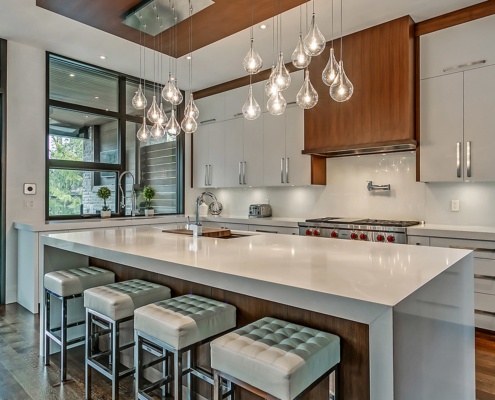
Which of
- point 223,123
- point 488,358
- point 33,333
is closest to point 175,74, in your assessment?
point 223,123

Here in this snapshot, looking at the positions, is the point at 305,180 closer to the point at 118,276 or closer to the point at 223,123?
the point at 223,123

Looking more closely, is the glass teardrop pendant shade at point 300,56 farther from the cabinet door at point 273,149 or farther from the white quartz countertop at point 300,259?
the cabinet door at point 273,149

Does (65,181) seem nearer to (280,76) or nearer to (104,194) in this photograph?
(104,194)

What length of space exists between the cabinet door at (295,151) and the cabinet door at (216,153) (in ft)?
3.91

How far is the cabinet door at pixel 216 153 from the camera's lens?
531 cm

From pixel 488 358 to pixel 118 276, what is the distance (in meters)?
2.82

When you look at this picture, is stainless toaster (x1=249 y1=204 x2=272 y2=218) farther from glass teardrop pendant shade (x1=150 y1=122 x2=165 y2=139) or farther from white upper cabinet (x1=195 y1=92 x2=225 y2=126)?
glass teardrop pendant shade (x1=150 y1=122 x2=165 y2=139)

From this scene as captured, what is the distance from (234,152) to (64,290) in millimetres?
3274

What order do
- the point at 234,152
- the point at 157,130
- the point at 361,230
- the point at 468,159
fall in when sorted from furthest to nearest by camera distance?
1. the point at 234,152
2. the point at 361,230
3. the point at 157,130
4. the point at 468,159

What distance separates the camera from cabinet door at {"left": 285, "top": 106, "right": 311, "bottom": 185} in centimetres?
434

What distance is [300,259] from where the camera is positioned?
169 centimetres

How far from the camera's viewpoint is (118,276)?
2.67 meters

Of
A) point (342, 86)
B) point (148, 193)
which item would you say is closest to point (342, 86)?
point (342, 86)

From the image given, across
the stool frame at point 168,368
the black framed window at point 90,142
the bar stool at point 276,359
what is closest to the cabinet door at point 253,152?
the black framed window at point 90,142
